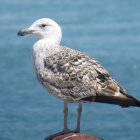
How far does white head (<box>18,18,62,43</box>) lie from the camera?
32.0 feet

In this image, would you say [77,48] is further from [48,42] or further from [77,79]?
[77,79]

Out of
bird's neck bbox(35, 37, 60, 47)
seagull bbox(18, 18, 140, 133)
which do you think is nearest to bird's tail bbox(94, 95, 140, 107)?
seagull bbox(18, 18, 140, 133)

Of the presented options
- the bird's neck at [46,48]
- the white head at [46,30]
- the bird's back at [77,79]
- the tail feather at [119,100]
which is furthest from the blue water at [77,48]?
the tail feather at [119,100]

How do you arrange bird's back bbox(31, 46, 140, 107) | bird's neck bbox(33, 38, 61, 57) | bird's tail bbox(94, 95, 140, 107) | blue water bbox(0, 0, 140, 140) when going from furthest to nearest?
blue water bbox(0, 0, 140, 140) < bird's neck bbox(33, 38, 61, 57) < bird's back bbox(31, 46, 140, 107) < bird's tail bbox(94, 95, 140, 107)

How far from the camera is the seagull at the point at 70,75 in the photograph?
8852 mm

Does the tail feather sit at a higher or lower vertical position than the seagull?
lower

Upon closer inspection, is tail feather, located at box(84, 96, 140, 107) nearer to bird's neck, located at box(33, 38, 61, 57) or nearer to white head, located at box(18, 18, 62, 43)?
bird's neck, located at box(33, 38, 61, 57)

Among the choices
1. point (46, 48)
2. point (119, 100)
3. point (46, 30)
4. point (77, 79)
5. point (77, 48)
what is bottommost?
point (77, 48)

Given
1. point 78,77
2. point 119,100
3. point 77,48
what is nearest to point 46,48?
point 78,77

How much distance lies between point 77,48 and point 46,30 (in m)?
19.6

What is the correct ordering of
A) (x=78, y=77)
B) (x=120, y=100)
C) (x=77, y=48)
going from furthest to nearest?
(x=77, y=48) → (x=78, y=77) → (x=120, y=100)

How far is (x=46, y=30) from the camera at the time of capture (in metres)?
9.84

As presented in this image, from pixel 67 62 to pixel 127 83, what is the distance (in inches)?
747

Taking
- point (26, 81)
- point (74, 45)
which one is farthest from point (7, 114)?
point (74, 45)
